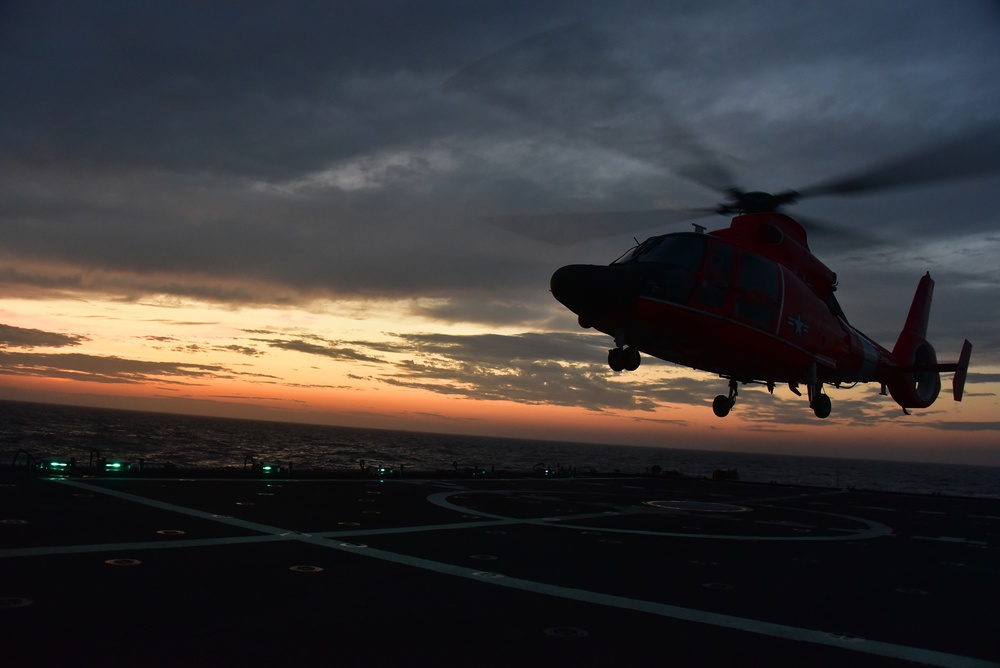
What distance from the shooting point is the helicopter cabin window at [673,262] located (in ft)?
55.8

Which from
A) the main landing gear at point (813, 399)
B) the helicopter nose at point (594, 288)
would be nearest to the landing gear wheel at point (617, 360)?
the helicopter nose at point (594, 288)

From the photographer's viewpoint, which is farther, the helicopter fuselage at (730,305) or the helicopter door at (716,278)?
the helicopter door at (716,278)

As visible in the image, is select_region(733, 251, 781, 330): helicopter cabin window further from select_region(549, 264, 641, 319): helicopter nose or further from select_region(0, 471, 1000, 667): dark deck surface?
select_region(0, 471, 1000, 667): dark deck surface

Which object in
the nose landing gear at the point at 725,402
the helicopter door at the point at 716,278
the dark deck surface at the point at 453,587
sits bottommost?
the dark deck surface at the point at 453,587

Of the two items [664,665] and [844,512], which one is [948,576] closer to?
[664,665]

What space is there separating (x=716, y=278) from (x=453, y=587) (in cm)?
1149

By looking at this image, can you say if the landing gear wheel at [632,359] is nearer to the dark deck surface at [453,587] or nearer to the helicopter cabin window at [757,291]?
the helicopter cabin window at [757,291]

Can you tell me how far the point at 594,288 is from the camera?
16016 millimetres

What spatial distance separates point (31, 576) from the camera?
29.9ft

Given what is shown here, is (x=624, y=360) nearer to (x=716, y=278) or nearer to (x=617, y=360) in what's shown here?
(x=617, y=360)

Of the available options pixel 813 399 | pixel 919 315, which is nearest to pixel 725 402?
pixel 813 399

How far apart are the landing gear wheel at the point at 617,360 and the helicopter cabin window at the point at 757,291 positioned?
10.9 ft

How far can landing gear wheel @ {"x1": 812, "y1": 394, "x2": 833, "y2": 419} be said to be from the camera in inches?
893

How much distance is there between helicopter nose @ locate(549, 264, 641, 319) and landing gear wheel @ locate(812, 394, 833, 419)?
33.3 ft
